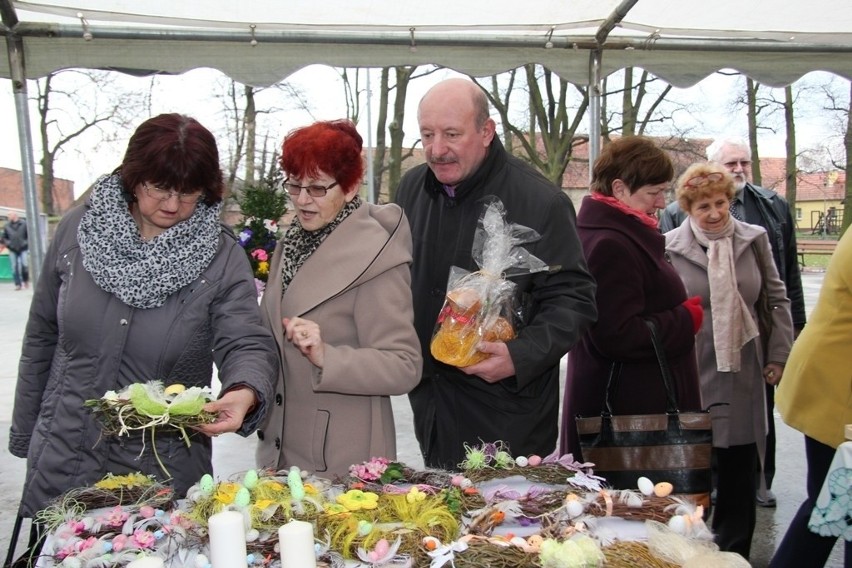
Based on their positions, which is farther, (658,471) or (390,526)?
(658,471)

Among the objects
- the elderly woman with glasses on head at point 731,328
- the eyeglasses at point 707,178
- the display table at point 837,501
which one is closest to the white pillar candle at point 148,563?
the display table at point 837,501

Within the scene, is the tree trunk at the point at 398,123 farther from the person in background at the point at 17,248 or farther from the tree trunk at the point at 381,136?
the person in background at the point at 17,248

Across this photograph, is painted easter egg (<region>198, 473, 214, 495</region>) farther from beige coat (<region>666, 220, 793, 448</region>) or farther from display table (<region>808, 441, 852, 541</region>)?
beige coat (<region>666, 220, 793, 448</region>)

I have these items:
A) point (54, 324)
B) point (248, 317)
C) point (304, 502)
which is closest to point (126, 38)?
point (54, 324)

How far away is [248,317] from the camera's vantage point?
80.5 inches

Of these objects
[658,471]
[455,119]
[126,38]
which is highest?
[126,38]

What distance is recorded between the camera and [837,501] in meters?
2.12

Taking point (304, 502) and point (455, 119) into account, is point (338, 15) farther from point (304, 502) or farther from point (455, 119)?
point (304, 502)

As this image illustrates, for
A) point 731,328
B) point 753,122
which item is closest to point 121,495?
point 731,328

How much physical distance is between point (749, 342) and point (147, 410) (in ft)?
9.78

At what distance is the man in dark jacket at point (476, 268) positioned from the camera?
233cm

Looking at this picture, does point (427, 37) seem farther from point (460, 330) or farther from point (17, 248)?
point (17, 248)

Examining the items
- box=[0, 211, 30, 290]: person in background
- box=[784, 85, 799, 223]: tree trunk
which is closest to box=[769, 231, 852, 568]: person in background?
box=[784, 85, 799, 223]: tree trunk

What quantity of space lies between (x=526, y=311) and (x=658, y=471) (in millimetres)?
654
